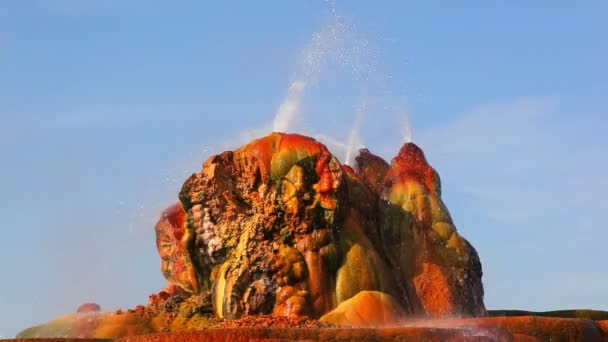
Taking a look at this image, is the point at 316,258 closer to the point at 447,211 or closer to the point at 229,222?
the point at 229,222

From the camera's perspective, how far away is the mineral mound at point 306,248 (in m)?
19.9

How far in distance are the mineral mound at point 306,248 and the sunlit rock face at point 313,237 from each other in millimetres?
24

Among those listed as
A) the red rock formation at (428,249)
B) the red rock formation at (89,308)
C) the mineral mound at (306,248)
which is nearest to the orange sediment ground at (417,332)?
the mineral mound at (306,248)

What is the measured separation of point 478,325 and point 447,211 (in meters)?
8.08

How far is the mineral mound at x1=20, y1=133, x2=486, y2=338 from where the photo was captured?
65.3 ft

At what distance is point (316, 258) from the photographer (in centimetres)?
2009

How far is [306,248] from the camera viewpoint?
20188mm

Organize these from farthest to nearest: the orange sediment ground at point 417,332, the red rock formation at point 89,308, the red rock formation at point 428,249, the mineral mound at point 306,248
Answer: the red rock formation at point 89,308 → the red rock formation at point 428,249 → the mineral mound at point 306,248 → the orange sediment ground at point 417,332

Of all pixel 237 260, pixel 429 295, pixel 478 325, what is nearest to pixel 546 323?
pixel 478 325

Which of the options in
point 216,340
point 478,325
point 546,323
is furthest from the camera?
point 546,323

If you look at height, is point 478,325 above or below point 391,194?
below

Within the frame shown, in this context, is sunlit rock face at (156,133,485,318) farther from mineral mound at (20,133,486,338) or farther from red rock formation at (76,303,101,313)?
red rock formation at (76,303,101,313)

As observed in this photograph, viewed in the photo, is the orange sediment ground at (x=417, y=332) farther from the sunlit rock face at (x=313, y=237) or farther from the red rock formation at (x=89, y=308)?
the red rock formation at (x=89, y=308)

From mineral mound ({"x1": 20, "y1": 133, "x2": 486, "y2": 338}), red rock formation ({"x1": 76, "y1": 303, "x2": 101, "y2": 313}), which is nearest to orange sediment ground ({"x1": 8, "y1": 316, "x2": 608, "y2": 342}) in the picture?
mineral mound ({"x1": 20, "y1": 133, "x2": 486, "y2": 338})
